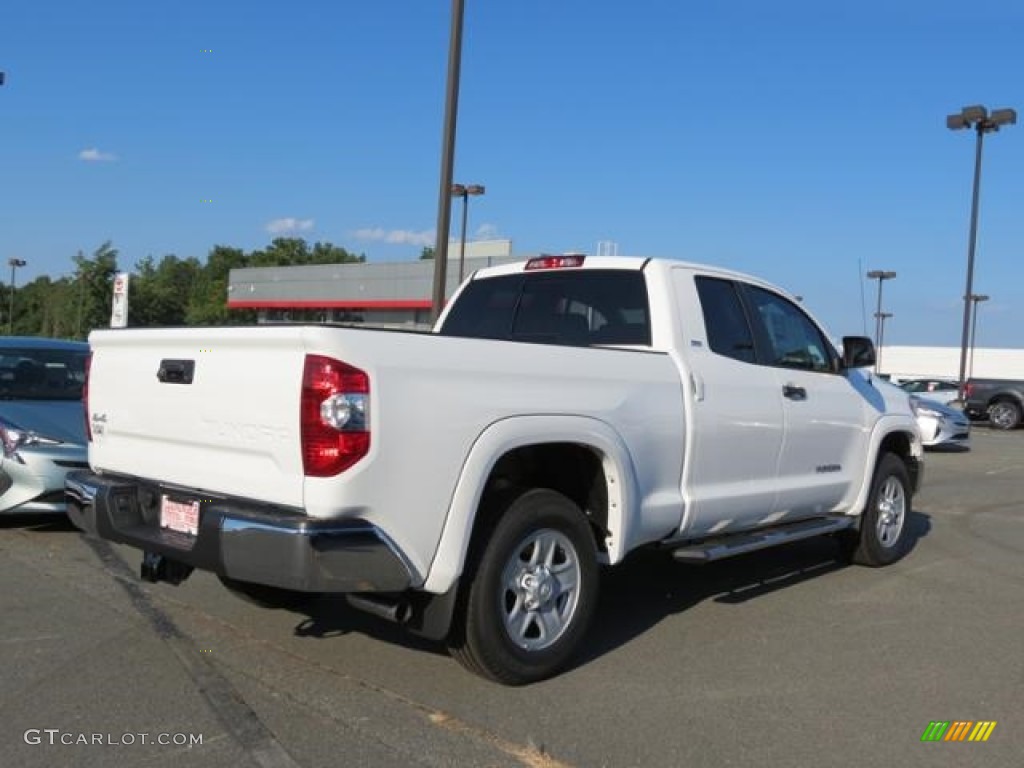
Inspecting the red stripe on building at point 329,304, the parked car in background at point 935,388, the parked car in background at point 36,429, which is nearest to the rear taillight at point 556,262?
the parked car in background at point 36,429

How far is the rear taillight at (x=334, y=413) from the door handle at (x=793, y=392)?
3.19m

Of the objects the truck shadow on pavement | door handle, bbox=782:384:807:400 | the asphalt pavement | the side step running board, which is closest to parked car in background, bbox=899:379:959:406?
the truck shadow on pavement

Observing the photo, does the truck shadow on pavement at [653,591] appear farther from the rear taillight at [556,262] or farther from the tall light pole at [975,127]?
the tall light pole at [975,127]

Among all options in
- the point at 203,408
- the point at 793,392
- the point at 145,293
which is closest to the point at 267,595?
the point at 203,408

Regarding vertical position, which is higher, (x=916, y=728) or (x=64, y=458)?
(x=64, y=458)

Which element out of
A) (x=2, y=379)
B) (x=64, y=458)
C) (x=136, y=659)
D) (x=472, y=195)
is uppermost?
(x=472, y=195)

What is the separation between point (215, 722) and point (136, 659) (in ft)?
3.09

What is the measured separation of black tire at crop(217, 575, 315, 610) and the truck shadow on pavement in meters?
0.09

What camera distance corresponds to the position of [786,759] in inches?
144

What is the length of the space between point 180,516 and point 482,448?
1.35m

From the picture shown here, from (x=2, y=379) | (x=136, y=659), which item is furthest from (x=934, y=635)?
(x=2, y=379)

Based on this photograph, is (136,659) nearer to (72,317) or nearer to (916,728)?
(916,728)

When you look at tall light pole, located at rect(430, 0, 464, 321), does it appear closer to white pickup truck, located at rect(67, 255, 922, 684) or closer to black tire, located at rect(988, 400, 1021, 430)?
white pickup truck, located at rect(67, 255, 922, 684)

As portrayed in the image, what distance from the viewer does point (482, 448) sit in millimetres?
3980
